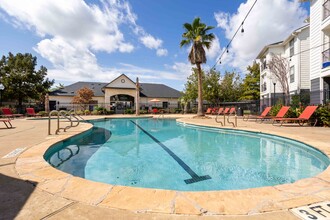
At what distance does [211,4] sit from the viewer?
519 inches

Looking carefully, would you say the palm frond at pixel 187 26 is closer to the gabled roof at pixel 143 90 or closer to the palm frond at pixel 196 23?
the palm frond at pixel 196 23

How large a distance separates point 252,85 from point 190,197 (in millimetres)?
35441

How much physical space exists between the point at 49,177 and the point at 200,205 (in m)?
2.39

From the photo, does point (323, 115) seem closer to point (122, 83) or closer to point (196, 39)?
point (196, 39)

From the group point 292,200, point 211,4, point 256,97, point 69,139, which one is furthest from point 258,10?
point 256,97

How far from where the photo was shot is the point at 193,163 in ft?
17.0

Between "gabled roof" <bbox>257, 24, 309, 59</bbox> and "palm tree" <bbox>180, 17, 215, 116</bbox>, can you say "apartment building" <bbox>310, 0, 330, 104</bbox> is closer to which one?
"gabled roof" <bbox>257, 24, 309, 59</bbox>

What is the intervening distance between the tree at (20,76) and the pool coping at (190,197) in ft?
93.0

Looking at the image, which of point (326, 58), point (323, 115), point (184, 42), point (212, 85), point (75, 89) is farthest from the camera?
point (75, 89)

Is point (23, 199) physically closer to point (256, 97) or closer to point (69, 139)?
point (69, 139)

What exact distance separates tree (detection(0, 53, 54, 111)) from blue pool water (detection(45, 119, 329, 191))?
82.7 ft

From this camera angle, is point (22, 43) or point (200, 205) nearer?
point (200, 205)

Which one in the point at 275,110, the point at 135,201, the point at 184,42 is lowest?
the point at 135,201

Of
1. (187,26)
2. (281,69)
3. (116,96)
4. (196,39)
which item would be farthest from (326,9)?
(116,96)
